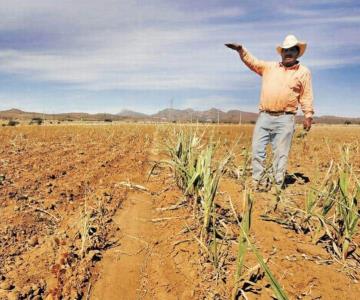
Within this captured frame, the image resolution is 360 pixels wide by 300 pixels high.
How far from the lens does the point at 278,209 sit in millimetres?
3887

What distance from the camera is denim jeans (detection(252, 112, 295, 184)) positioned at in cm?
497

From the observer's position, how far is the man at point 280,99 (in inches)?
192

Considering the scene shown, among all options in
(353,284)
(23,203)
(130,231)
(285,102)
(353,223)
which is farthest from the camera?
(285,102)

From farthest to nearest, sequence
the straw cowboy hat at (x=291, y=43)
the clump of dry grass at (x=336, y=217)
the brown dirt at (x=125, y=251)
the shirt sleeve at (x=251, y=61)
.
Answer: the shirt sleeve at (x=251, y=61), the straw cowboy hat at (x=291, y=43), the clump of dry grass at (x=336, y=217), the brown dirt at (x=125, y=251)

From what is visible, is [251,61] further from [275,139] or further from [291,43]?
[275,139]

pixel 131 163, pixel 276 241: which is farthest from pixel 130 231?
pixel 131 163

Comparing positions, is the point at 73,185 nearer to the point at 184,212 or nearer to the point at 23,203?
the point at 23,203

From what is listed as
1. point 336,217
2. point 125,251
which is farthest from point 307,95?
point 125,251

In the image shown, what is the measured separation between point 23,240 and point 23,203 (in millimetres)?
1015

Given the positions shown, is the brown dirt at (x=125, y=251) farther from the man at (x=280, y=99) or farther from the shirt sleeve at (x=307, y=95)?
the shirt sleeve at (x=307, y=95)

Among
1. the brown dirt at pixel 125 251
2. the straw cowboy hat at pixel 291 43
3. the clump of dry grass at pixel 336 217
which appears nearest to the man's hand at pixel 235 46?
the straw cowboy hat at pixel 291 43

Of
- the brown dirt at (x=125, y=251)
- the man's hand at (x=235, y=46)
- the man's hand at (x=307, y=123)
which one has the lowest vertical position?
the brown dirt at (x=125, y=251)

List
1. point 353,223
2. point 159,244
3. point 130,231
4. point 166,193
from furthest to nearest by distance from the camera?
point 166,193, point 130,231, point 159,244, point 353,223

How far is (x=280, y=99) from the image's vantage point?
16.2 ft
